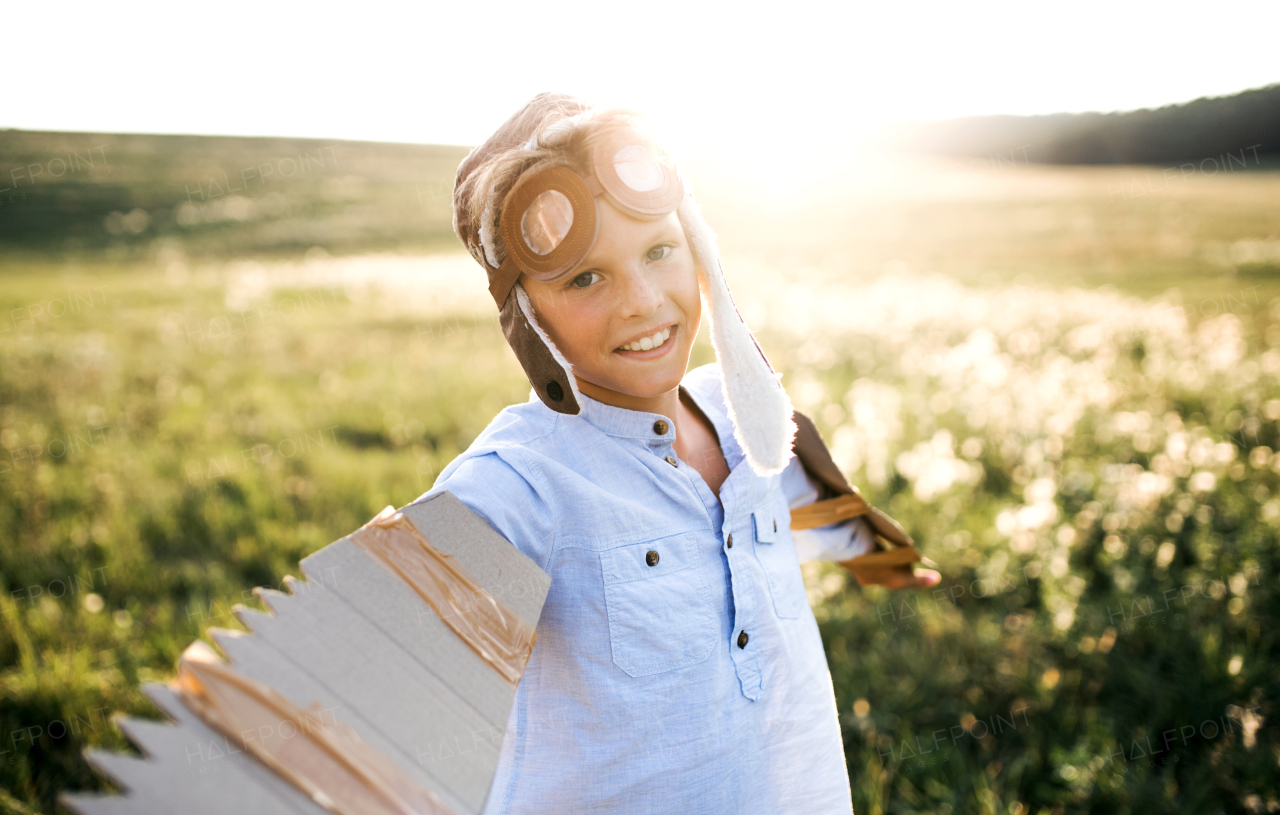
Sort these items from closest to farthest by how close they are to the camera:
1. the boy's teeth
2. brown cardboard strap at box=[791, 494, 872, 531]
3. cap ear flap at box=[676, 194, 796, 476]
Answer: the boy's teeth < cap ear flap at box=[676, 194, 796, 476] < brown cardboard strap at box=[791, 494, 872, 531]

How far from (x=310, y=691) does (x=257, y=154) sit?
57598 millimetres

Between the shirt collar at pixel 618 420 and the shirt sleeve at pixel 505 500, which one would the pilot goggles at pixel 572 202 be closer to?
the shirt collar at pixel 618 420

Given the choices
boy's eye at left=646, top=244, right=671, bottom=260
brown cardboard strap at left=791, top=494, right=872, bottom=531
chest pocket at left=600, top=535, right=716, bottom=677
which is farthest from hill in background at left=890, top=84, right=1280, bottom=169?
chest pocket at left=600, top=535, right=716, bottom=677

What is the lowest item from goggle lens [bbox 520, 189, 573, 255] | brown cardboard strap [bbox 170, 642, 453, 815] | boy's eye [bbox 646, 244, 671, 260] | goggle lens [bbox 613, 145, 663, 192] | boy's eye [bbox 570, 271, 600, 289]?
brown cardboard strap [bbox 170, 642, 453, 815]

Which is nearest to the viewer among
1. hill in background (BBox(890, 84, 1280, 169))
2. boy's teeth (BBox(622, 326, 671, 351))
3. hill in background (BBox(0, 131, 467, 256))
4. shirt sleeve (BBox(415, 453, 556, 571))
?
shirt sleeve (BBox(415, 453, 556, 571))

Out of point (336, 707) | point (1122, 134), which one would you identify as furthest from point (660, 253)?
point (1122, 134)

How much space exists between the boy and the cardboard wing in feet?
0.95

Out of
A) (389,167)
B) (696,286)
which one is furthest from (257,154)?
(696,286)

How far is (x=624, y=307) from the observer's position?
1.48 metres

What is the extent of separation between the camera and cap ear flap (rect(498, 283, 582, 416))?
155 centimetres

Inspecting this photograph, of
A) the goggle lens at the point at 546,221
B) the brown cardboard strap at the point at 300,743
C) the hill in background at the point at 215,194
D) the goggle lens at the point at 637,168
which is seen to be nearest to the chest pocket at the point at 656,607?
the brown cardboard strap at the point at 300,743

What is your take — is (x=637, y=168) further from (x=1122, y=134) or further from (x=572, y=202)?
(x=1122, y=134)

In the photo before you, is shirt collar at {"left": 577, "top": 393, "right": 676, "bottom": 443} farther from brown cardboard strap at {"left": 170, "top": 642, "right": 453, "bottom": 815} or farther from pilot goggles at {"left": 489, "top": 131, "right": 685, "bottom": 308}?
brown cardboard strap at {"left": 170, "top": 642, "right": 453, "bottom": 815}

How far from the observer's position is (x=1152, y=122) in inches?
2618
